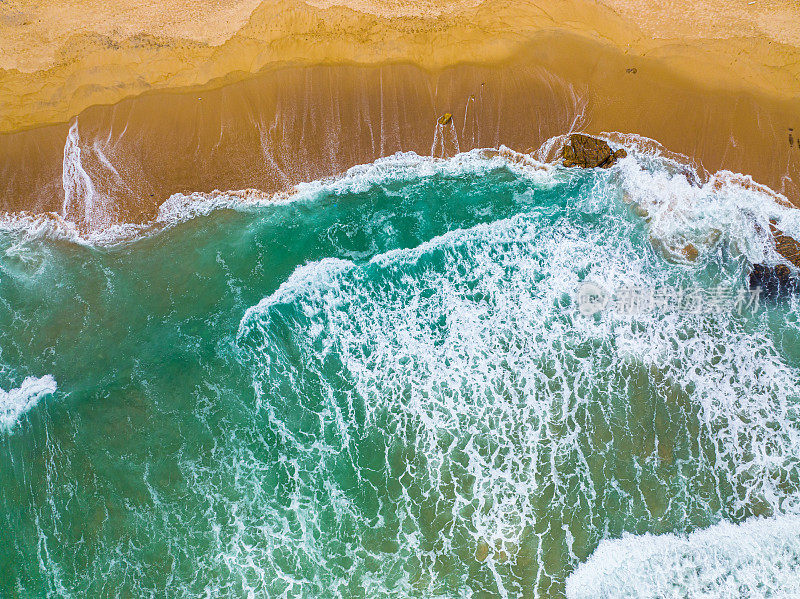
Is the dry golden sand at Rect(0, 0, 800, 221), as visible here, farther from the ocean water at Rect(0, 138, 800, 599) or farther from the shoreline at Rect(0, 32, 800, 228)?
the ocean water at Rect(0, 138, 800, 599)

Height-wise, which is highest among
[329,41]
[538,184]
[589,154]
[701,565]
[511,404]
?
[329,41]

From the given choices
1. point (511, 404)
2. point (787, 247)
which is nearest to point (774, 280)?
point (787, 247)

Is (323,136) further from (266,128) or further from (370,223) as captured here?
(370,223)

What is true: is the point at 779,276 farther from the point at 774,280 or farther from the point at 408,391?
the point at 408,391

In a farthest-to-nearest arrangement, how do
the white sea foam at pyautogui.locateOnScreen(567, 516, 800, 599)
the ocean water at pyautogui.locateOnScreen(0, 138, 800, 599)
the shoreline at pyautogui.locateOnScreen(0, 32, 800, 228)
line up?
the shoreline at pyautogui.locateOnScreen(0, 32, 800, 228), the ocean water at pyautogui.locateOnScreen(0, 138, 800, 599), the white sea foam at pyautogui.locateOnScreen(567, 516, 800, 599)

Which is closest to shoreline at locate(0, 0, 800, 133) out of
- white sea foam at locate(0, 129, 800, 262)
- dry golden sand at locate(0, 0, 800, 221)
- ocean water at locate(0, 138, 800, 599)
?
dry golden sand at locate(0, 0, 800, 221)

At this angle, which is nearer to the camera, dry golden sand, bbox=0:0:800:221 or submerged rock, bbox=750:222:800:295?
submerged rock, bbox=750:222:800:295
